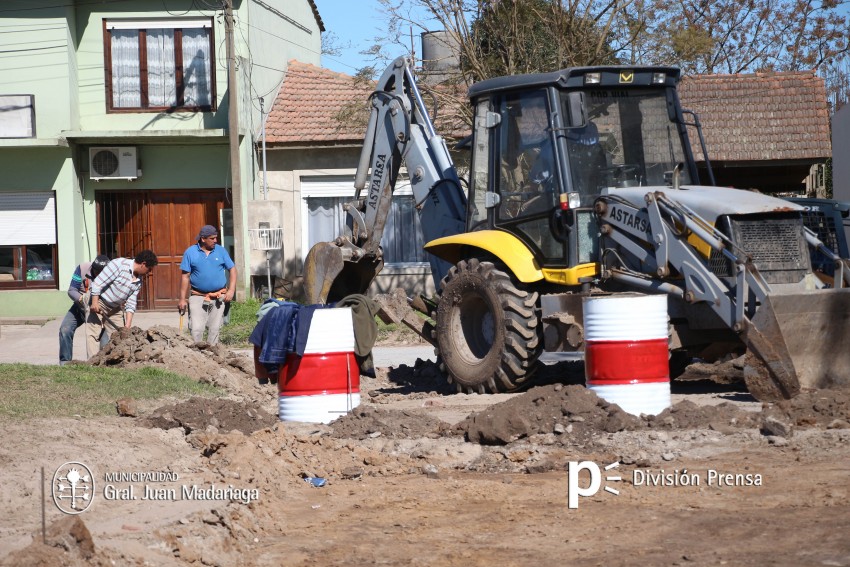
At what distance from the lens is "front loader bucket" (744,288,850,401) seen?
926 cm

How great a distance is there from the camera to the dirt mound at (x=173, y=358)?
43.1 ft

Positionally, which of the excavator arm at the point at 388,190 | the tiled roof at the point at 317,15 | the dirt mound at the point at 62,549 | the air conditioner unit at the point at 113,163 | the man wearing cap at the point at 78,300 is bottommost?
the dirt mound at the point at 62,549

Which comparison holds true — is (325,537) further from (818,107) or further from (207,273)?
(818,107)

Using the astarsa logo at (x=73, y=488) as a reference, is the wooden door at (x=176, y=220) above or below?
above

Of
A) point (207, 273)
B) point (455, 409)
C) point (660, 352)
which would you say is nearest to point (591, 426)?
point (660, 352)

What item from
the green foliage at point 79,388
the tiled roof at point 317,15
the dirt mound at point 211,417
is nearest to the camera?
the dirt mound at point 211,417

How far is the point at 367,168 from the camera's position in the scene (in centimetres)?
1439

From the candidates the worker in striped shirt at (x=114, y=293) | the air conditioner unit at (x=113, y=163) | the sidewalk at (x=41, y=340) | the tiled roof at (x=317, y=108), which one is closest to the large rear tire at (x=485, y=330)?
the worker in striped shirt at (x=114, y=293)

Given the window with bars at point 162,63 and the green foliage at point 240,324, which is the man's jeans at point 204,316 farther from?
the window with bars at point 162,63

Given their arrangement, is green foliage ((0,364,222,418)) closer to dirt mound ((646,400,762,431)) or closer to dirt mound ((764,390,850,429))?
dirt mound ((646,400,762,431))

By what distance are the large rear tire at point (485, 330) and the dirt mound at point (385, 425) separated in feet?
6.92

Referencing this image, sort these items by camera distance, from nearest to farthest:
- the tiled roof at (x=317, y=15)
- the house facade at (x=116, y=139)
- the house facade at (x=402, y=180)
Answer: the house facade at (x=402, y=180)
the house facade at (x=116, y=139)
the tiled roof at (x=317, y=15)

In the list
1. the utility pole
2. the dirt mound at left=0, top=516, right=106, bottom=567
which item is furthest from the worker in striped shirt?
the utility pole

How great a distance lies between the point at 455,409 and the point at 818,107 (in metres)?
15.3
